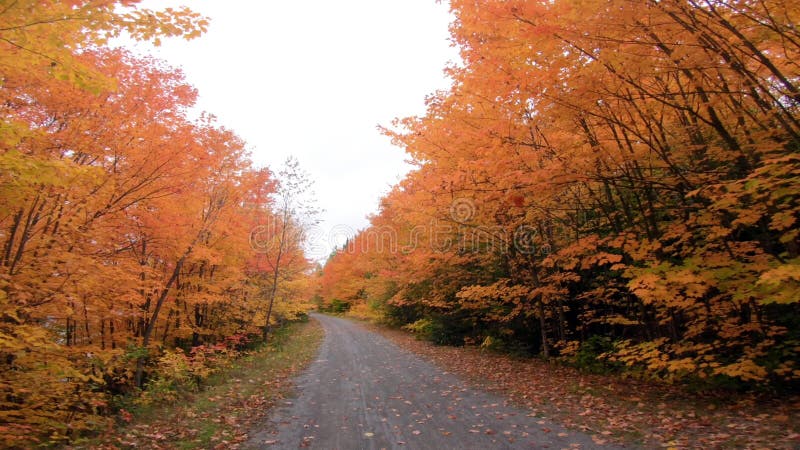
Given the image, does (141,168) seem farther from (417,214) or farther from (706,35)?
(706,35)

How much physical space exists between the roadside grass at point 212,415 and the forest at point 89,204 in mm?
647

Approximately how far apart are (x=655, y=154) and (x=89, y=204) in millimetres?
10382

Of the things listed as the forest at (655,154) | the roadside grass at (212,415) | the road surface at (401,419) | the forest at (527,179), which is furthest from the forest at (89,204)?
the forest at (655,154)

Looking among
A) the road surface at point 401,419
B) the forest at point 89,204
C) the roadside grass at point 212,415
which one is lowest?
the roadside grass at point 212,415

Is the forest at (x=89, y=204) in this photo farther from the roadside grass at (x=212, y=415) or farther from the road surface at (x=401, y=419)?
the road surface at (x=401, y=419)

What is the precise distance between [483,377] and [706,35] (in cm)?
790

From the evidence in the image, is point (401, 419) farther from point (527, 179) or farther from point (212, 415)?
point (527, 179)

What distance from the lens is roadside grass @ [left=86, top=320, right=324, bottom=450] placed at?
19.0ft

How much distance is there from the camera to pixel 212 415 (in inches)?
282

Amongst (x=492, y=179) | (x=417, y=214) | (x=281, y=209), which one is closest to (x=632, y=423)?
(x=492, y=179)

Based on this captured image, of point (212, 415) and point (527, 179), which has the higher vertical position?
point (527, 179)

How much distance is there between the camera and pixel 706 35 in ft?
16.9

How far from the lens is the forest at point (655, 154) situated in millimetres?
5055

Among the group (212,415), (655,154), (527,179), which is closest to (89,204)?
(212,415)
